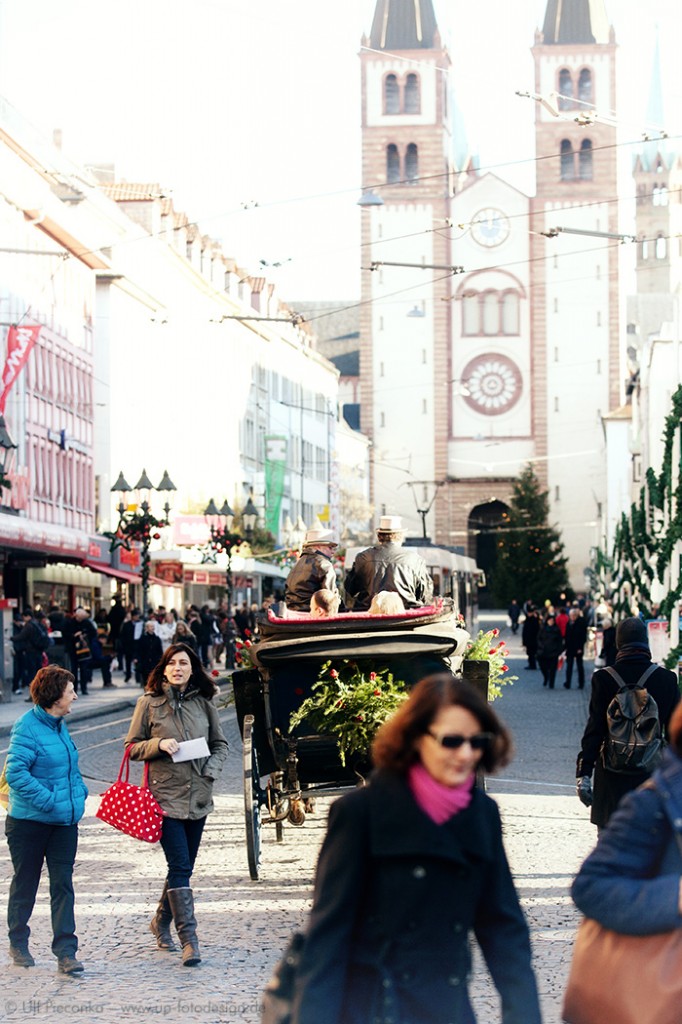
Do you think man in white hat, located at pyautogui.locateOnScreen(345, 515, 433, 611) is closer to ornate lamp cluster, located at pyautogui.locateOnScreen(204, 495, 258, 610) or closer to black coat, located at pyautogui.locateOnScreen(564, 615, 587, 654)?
black coat, located at pyautogui.locateOnScreen(564, 615, 587, 654)

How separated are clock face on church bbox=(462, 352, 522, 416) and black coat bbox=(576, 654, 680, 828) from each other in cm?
9254

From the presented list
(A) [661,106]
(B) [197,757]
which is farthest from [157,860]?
(A) [661,106]

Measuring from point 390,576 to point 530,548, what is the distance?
8693 cm

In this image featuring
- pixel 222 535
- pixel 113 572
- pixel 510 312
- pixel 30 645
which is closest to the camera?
pixel 30 645

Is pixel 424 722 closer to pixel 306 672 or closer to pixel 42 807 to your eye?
pixel 42 807

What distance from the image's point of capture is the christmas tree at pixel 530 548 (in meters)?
99.4

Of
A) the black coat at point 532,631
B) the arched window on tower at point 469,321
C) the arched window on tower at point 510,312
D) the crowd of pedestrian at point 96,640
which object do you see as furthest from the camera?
the arched window on tower at point 469,321

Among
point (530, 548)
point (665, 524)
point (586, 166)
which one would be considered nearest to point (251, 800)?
point (665, 524)

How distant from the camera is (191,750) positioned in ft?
29.7

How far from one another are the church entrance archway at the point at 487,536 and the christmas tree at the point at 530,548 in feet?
6.75

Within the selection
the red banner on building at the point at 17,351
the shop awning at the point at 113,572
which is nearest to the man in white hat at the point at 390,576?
the red banner on building at the point at 17,351

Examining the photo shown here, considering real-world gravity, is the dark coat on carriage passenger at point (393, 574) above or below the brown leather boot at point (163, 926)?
above

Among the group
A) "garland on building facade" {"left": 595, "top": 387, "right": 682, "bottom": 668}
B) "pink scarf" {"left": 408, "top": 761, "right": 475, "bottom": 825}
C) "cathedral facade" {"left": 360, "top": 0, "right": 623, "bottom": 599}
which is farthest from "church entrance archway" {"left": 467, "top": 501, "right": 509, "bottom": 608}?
"pink scarf" {"left": 408, "top": 761, "right": 475, "bottom": 825}

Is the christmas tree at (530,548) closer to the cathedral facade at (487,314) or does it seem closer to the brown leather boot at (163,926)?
the cathedral facade at (487,314)
